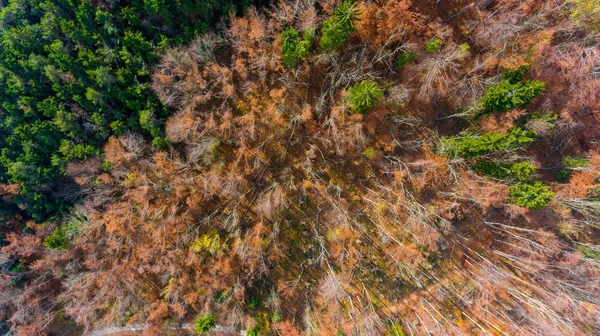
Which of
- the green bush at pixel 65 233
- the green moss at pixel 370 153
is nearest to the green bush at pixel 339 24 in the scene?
the green moss at pixel 370 153

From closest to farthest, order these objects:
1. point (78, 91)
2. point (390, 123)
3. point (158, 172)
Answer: point (78, 91) → point (158, 172) → point (390, 123)

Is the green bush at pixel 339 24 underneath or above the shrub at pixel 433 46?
above

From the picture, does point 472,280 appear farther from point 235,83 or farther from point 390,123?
point 235,83

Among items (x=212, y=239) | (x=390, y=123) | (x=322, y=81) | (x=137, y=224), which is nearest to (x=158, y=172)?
(x=137, y=224)

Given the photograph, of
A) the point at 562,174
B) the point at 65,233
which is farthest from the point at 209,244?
the point at 562,174

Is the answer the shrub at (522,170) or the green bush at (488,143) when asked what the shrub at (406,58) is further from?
the shrub at (522,170)

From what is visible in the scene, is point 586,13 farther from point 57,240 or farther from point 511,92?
point 57,240
